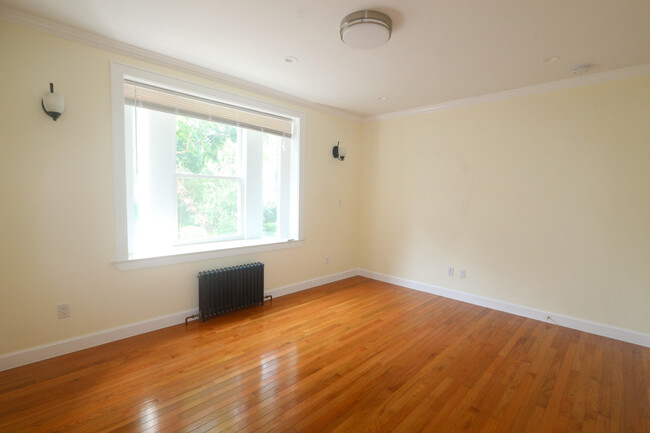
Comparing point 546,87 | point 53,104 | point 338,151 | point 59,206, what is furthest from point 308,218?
point 546,87

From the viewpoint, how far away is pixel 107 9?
2.11m

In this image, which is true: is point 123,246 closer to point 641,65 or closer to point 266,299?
point 266,299

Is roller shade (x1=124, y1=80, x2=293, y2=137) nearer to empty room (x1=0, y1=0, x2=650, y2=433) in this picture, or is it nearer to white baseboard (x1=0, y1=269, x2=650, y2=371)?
empty room (x1=0, y1=0, x2=650, y2=433)

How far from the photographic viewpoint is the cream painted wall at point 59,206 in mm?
2254

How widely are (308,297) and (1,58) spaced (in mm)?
3633

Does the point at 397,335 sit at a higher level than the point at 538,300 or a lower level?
lower

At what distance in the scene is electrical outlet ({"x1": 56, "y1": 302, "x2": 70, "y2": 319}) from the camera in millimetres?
2492

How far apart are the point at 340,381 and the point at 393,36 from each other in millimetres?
2693

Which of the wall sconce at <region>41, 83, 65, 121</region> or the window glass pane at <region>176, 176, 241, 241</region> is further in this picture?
the window glass pane at <region>176, 176, 241, 241</region>

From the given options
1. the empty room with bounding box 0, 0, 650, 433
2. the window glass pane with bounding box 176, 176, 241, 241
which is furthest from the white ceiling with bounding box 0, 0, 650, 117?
the window glass pane with bounding box 176, 176, 241, 241

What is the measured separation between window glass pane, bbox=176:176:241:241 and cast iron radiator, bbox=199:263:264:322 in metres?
0.51

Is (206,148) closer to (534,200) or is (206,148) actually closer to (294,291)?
(294,291)

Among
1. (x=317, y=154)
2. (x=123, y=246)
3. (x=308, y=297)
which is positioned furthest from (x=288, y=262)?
Answer: (x=123, y=246)

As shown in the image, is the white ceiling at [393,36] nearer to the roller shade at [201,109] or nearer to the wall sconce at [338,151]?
the roller shade at [201,109]
